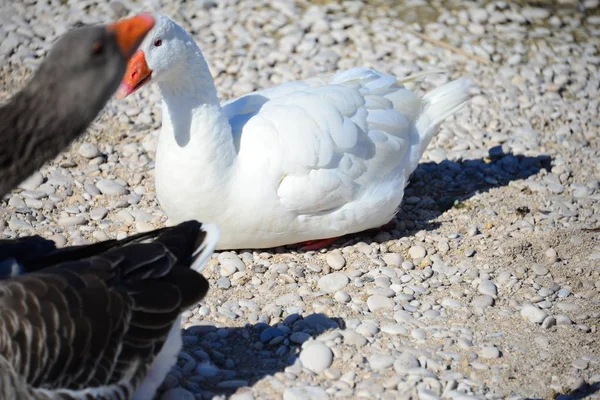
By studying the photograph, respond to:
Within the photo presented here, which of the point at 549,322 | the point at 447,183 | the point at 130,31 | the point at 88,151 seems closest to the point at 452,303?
the point at 549,322

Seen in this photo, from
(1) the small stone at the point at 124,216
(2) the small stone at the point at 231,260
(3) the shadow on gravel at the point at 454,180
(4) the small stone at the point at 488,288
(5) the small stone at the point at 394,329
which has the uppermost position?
(1) the small stone at the point at 124,216

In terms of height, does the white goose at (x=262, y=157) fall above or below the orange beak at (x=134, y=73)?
below

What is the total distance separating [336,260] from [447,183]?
163 centimetres

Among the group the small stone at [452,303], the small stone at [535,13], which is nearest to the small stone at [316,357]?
the small stone at [452,303]

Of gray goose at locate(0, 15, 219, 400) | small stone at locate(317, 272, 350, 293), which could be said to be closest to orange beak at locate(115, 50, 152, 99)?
gray goose at locate(0, 15, 219, 400)

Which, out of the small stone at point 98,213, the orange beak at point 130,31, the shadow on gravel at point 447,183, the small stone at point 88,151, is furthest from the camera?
the small stone at point 88,151

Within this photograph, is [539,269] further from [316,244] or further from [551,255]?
[316,244]

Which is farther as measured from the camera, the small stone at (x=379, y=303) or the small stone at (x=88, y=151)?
the small stone at (x=88, y=151)

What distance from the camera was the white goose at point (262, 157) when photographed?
5281 mm

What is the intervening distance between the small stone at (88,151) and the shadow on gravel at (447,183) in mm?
2292

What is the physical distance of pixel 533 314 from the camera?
504cm

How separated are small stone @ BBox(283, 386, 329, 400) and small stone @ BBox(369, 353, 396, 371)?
39 cm

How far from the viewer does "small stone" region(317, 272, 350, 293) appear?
5309mm

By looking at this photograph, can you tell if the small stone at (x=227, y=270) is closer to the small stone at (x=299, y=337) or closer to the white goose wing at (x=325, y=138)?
the white goose wing at (x=325, y=138)
